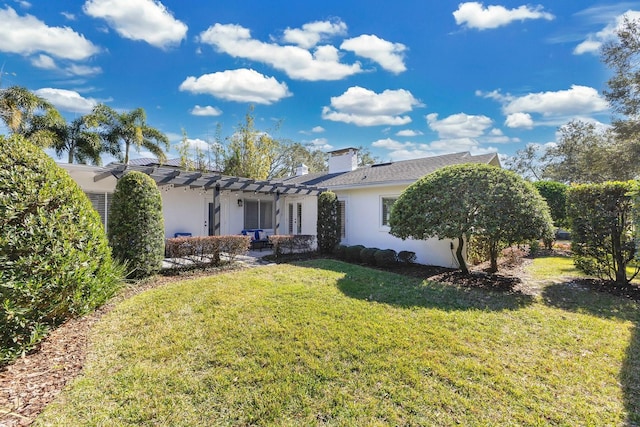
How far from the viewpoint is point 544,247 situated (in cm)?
1536

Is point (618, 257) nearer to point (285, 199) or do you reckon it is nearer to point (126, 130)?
point (285, 199)

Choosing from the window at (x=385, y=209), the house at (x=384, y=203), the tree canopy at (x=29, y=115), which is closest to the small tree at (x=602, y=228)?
the house at (x=384, y=203)

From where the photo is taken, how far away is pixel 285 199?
664 inches

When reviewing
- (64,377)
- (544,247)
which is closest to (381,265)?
(64,377)

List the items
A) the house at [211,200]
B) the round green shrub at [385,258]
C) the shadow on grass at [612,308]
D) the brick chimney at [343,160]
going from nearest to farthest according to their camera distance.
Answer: the shadow on grass at [612,308] < the house at [211,200] < the round green shrub at [385,258] < the brick chimney at [343,160]

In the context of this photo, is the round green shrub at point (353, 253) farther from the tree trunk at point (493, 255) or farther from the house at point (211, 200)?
the tree trunk at point (493, 255)

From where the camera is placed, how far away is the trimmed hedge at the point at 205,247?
852cm

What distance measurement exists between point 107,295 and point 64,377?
1.96m

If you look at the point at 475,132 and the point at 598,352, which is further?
the point at 475,132

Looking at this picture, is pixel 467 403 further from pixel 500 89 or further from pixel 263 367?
pixel 500 89

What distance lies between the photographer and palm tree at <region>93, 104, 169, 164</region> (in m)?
20.1

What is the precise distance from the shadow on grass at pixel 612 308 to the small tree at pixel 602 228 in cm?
51

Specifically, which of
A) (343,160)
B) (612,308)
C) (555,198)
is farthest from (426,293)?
(555,198)

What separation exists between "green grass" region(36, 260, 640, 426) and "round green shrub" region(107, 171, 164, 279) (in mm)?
1680
